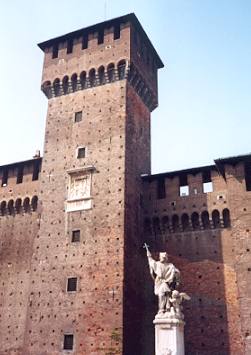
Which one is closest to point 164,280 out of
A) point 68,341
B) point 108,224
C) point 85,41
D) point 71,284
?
point 108,224

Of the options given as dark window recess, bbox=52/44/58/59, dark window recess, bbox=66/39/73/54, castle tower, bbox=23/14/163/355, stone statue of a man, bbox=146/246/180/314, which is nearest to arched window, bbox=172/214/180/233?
castle tower, bbox=23/14/163/355

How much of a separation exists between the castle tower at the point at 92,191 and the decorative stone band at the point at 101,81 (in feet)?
0.14

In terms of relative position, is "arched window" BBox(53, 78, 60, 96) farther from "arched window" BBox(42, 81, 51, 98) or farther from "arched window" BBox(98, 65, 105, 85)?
"arched window" BBox(98, 65, 105, 85)

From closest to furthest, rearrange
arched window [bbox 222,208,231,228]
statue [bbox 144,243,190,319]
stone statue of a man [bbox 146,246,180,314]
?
statue [bbox 144,243,190,319] → stone statue of a man [bbox 146,246,180,314] → arched window [bbox 222,208,231,228]

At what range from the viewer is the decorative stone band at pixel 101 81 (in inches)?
767

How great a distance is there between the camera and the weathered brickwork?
632 inches

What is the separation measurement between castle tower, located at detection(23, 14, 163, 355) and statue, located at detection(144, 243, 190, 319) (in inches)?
80.1

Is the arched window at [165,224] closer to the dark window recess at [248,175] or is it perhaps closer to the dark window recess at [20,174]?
the dark window recess at [248,175]

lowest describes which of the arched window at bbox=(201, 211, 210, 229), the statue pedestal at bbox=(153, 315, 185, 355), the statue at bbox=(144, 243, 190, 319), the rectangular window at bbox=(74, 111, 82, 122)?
the statue pedestal at bbox=(153, 315, 185, 355)

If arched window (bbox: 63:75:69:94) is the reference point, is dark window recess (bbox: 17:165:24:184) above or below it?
below

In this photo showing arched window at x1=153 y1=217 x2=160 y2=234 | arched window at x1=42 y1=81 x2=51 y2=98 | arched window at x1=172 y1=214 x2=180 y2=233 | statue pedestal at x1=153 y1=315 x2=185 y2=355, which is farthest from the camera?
arched window at x1=42 y1=81 x2=51 y2=98

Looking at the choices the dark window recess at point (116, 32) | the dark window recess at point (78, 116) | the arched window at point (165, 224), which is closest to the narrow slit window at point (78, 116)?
the dark window recess at point (78, 116)

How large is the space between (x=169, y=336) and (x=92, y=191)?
6.67 m

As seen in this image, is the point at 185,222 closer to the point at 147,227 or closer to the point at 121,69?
the point at 147,227
